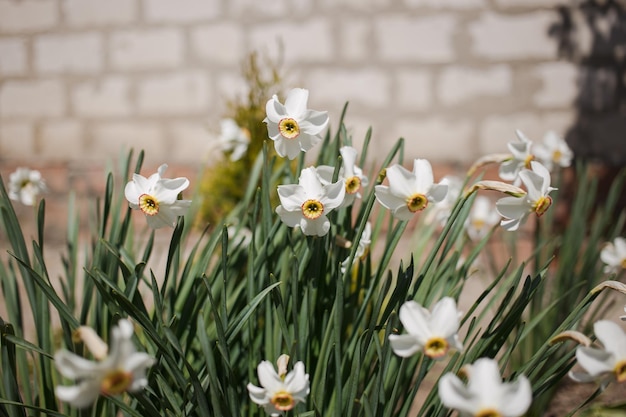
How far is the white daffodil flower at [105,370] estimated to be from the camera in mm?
512

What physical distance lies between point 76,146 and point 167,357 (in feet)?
9.90

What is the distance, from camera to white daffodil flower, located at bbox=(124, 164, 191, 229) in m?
0.84

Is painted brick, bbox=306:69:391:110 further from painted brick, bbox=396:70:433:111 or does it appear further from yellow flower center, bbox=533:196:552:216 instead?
yellow flower center, bbox=533:196:552:216

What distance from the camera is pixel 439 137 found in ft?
10.2

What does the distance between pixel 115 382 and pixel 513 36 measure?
9.47ft

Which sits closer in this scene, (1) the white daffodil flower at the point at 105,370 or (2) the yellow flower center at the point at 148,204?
(1) the white daffodil flower at the point at 105,370

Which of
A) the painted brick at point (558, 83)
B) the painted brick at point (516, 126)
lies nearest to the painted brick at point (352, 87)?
the painted brick at point (516, 126)

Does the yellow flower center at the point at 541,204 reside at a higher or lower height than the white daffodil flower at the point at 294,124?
lower

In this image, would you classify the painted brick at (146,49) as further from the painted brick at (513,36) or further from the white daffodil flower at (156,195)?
the white daffodil flower at (156,195)

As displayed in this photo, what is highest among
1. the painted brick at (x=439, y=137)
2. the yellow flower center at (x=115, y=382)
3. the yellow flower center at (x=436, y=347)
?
the yellow flower center at (x=115, y=382)

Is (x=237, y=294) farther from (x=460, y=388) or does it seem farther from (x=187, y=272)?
(x=460, y=388)

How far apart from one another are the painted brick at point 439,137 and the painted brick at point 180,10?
1176mm

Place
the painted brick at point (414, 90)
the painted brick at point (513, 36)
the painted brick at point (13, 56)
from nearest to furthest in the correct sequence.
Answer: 1. the painted brick at point (513, 36)
2. the painted brick at point (414, 90)
3. the painted brick at point (13, 56)

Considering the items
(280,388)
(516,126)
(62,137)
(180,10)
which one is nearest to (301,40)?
(180,10)
